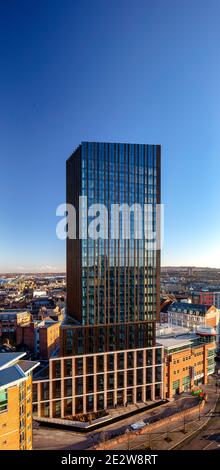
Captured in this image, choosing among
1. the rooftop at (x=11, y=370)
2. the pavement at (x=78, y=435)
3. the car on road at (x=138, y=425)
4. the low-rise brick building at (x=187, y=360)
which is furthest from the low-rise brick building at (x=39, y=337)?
the rooftop at (x=11, y=370)

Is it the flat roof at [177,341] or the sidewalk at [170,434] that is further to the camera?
the flat roof at [177,341]

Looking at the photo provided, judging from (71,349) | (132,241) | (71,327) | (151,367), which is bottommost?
(151,367)

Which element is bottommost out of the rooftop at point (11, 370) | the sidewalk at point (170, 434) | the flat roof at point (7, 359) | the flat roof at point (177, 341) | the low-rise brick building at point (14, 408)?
the sidewalk at point (170, 434)

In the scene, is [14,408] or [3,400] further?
[14,408]

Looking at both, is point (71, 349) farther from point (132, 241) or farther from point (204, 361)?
point (204, 361)

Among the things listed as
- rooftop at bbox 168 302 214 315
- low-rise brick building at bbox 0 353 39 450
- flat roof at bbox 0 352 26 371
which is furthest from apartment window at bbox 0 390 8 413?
rooftop at bbox 168 302 214 315

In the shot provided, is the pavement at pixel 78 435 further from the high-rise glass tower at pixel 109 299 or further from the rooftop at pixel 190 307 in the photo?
the rooftop at pixel 190 307

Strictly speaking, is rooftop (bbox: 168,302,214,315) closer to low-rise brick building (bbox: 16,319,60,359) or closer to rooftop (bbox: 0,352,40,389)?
low-rise brick building (bbox: 16,319,60,359)

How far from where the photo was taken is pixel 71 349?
38.6 meters

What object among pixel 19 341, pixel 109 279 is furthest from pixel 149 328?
pixel 19 341

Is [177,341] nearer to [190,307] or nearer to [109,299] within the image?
[109,299]

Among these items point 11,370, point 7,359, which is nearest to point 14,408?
point 11,370
